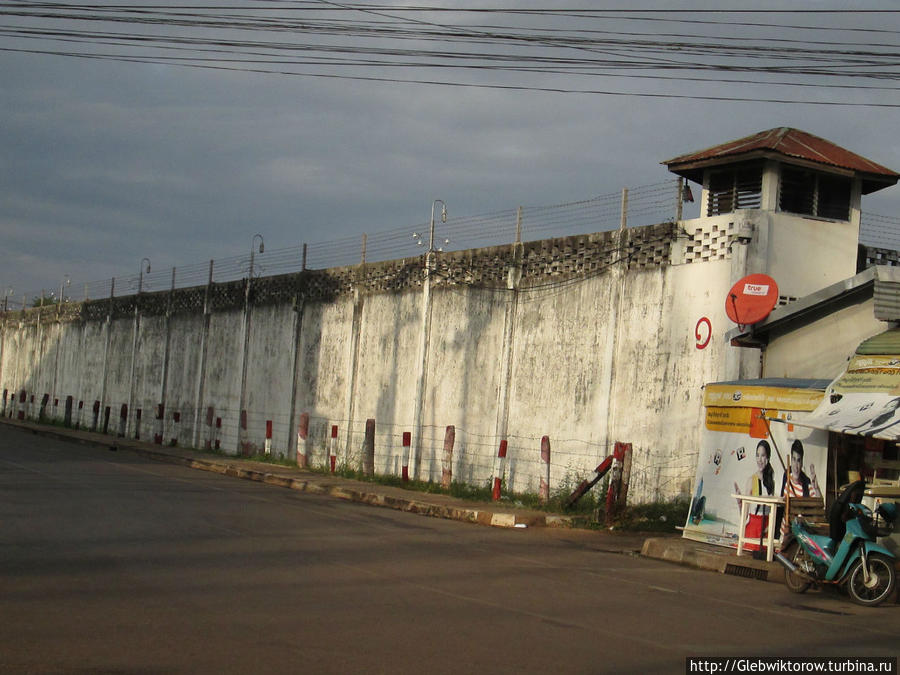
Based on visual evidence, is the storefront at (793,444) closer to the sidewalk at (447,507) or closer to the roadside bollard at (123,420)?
the sidewalk at (447,507)

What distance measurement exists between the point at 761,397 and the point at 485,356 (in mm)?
7714

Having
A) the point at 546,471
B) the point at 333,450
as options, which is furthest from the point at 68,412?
the point at 546,471

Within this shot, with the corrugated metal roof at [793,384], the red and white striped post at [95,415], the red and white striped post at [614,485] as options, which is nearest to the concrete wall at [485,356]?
the red and white striped post at [614,485]

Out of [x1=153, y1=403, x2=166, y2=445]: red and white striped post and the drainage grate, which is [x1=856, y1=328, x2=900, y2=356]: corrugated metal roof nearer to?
the drainage grate

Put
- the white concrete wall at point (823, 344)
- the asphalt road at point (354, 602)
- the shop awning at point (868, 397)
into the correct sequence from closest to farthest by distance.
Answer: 1. the asphalt road at point (354, 602)
2. the shop awning at point (868, 397)
3. the white concrete wall at point (823, 344)

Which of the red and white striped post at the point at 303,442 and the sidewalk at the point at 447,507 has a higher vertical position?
the red and white striped post at the point at 303,442

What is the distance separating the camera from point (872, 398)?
10891 millimetres

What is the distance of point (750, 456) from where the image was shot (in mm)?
12297

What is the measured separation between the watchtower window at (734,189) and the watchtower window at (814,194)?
15.1 inches

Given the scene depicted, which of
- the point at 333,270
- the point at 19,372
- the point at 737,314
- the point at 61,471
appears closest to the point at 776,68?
the point at 737,314

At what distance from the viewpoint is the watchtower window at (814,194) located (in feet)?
50.6

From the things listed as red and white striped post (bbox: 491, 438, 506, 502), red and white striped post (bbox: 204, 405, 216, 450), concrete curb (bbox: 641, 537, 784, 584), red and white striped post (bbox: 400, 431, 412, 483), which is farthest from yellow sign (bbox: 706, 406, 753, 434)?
red and white striped post (bbox: 204, 405, 216, 450)

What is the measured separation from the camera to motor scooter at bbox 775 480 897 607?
9419 mm

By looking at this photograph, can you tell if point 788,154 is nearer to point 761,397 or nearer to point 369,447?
point 761,397
